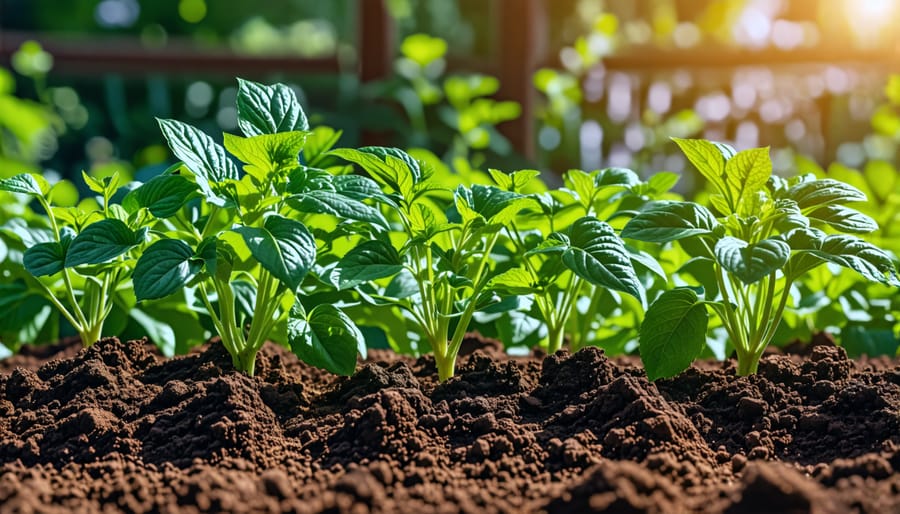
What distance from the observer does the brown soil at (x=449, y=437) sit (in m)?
1.01

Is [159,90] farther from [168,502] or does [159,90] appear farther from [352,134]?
[168,502]

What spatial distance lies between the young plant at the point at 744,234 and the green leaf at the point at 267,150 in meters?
0.52

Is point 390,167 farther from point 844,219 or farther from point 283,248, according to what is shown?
point 844,219

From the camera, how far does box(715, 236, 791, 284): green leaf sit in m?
1.18

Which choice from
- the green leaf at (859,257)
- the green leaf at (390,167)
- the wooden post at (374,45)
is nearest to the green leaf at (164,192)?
the green leaf at (390,167)

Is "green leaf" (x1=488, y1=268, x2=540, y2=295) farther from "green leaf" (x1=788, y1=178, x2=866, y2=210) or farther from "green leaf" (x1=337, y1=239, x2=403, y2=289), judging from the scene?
"green leaf" (x1=788, y1=178, x2=866, y2=210)

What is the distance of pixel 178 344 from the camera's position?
185 centimetres

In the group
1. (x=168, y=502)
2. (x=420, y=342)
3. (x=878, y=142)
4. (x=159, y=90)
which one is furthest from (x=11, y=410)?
(x=878, y=142)

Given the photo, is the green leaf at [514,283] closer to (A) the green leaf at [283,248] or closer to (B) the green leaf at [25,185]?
(A) the green leaf at [283,248]

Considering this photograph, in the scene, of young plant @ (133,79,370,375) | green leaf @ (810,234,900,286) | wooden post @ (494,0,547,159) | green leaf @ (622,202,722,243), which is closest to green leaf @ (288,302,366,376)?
young plant @ (133,79,370,375)

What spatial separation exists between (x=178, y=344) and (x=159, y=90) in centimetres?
400

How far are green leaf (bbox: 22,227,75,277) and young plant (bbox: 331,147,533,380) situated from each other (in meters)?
0.42

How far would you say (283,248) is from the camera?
4.00ft

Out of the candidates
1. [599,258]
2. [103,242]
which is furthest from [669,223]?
[103,242]
